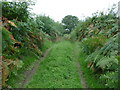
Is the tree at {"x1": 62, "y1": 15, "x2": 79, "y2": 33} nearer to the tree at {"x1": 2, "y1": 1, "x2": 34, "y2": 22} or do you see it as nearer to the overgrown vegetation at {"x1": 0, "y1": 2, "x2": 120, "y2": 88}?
the overgrown vegetation at {"x1": 0, "y1": 2, "x2": 120, "y2": 88}

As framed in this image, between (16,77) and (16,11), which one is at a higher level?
(16,11)

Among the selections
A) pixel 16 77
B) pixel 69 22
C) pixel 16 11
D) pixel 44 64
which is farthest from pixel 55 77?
pixel 69 22

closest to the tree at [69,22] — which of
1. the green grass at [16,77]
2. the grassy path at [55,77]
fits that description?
the grassy path at [55,77]

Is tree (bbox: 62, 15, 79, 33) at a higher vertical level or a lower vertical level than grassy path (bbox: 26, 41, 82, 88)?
higher

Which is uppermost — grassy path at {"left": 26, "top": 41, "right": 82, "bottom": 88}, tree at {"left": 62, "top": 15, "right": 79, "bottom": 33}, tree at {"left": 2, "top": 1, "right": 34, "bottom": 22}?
tree at {"left": 62, "top": 15, "right": 79, "bottom": 33}

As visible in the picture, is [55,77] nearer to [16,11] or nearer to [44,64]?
[44,64]

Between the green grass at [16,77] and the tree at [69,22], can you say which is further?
the tree at [69,22]

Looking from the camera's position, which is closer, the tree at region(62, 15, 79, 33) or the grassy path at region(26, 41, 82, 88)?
the grassy path at region(26, 41, 82, 88)

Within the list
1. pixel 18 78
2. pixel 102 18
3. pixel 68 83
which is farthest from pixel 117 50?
pixel 102 18

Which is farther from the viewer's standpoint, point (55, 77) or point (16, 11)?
point (16, 11)

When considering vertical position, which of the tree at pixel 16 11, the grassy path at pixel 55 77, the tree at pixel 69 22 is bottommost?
the grassy path at pixel 55 77

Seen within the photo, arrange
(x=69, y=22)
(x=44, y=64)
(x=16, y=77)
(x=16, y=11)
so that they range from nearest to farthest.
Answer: (x=16, y=77)
(x=16, y=11)
(x=44, y=64)
(x=69, y=22)

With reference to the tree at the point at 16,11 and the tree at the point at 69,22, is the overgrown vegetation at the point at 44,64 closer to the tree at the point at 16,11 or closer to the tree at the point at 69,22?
the tree at the point at 16,11

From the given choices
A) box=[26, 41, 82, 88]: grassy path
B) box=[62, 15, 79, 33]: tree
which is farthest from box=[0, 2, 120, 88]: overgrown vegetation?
box=[62, 15, 79, 33]: tree
